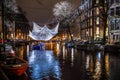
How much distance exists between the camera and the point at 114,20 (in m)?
79.7

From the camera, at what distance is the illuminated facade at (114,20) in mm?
77562

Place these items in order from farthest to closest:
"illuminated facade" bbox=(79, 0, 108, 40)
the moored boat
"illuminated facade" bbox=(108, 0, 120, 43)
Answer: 1. "illuminated facade" bbox=(79, 0, 108, 40)
2. "illuminated facade" bbox=(108, 0, 120, 43)
3. the moored boat

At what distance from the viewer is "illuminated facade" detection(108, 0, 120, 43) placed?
7756cm

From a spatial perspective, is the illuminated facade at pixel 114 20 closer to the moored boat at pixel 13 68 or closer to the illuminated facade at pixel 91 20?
the illuminated facade at pixel 91 20

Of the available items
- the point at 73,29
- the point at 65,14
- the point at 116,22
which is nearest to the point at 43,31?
the point at 65,14

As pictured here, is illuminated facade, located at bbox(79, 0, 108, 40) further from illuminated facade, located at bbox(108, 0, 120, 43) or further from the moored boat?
the moored boat

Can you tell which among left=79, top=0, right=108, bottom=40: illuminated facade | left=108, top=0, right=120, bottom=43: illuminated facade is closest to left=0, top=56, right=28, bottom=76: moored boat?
left=108, top=0, right=120, bottom=43: illuminated facade

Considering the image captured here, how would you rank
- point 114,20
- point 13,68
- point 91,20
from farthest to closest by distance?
point 91,20, point 114,20, point 13,68

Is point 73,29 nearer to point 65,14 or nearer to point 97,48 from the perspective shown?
point 65,14

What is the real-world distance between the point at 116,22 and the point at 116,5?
185 inches

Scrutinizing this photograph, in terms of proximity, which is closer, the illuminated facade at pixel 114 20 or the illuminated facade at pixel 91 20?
the illuminated facade at pixel 114 20

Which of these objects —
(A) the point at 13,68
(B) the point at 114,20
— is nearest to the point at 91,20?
(B) the point at 114,20

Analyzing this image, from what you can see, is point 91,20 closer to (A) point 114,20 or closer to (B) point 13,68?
(A) point 114,20

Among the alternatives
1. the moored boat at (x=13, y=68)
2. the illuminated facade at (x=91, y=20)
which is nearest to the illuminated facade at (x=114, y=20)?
the illuminated facade at (x=91, y=20)
